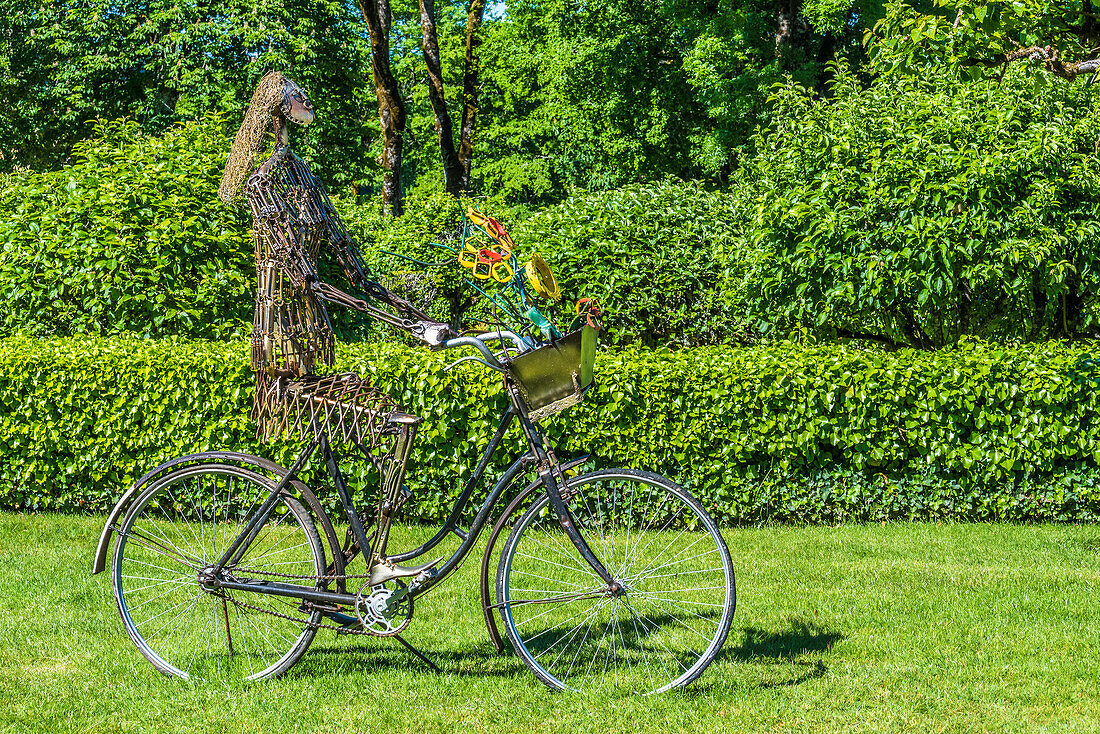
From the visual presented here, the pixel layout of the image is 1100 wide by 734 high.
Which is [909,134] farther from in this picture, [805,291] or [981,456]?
[981,456]

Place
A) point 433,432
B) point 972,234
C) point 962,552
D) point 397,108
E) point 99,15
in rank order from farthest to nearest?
point 99,15 < point 397,108 < point 972,234 < point 433,432 < point 962,552

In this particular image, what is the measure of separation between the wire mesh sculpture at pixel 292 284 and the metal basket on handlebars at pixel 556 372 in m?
0.48

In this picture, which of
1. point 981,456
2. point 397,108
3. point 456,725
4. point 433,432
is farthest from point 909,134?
point 397,108

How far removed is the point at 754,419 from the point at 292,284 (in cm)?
391

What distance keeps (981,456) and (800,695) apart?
361 centimetres

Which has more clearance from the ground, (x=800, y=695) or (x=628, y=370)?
(x=628, y=370)

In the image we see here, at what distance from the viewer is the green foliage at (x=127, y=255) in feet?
26.6

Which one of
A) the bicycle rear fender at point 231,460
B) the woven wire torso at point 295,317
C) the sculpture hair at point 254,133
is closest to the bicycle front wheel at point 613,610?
the bicycle rear fender at point 231,460

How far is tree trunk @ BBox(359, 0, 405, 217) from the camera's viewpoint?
14258 millimetres

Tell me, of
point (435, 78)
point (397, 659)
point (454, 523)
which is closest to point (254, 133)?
point (454, 523)

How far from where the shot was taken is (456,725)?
3.67 metres

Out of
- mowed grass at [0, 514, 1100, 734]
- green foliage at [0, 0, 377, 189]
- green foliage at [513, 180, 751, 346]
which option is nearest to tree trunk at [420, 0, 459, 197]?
green foliage at [0, 0, 377, 189]

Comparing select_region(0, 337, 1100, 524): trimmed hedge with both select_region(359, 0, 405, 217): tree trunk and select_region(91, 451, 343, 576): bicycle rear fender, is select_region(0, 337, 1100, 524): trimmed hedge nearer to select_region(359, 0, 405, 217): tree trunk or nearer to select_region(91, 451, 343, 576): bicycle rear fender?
select_region(91, 451, 343, 576): bicycle rear fender

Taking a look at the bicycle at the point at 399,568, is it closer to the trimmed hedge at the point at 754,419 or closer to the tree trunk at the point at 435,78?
the trimmed hedge at the point at 754,419
